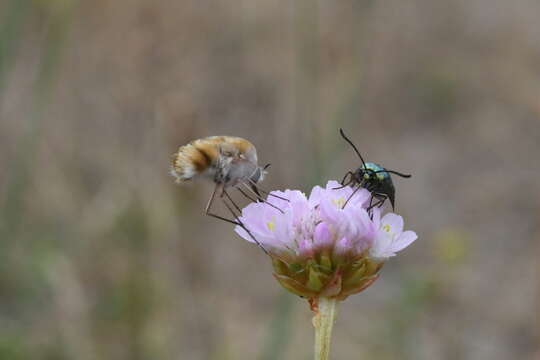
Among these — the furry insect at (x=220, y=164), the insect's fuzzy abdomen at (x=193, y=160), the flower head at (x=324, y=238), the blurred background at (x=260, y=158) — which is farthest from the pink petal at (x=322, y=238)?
the blurred background at (x=260, y=158)

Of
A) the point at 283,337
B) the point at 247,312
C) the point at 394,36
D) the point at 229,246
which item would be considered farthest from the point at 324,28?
the point at 283,337

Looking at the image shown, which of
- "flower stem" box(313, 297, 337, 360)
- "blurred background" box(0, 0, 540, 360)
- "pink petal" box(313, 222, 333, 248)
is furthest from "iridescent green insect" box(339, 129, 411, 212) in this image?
"blurred background" box(0, 0, 540, 360)

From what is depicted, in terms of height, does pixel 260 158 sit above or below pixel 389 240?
above

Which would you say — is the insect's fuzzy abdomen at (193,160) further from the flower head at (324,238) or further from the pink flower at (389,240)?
the pink flower at (389,240)

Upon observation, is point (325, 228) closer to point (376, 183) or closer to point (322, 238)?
point (322, 238)

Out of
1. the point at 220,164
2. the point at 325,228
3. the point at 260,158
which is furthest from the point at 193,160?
the point at 260,158

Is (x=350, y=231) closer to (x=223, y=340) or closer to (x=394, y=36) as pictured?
(x=223, y=340)
